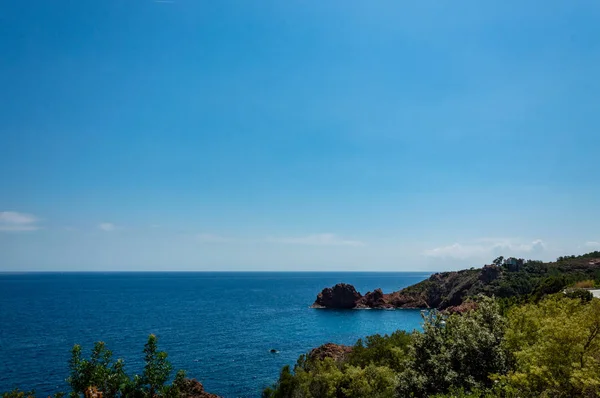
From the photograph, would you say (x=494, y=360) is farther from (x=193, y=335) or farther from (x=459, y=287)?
(x=459, y=287)

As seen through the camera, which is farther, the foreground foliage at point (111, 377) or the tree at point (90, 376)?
the foreground foliage at point (111, 377)

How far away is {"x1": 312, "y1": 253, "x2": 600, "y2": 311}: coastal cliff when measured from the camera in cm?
12475

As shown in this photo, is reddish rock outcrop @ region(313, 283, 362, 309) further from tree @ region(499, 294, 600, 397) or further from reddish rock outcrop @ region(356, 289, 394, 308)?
tree @ region(499, 294, 600, 397)

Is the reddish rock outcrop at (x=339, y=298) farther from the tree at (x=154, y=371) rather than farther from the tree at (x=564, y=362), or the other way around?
the tree at (x=564, y=362)

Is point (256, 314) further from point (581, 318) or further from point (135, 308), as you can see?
point (581, 318)

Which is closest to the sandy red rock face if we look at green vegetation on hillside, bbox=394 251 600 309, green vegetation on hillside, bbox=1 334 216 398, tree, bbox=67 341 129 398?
green vegetation on hillside, bbox=394 251 600 309

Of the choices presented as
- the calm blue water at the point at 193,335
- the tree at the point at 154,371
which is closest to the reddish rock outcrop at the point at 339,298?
the calm blue water at the point at 193,335

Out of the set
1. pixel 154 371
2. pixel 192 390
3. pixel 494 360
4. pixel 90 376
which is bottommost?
pixel 192 390

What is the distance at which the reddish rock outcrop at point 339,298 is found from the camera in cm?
15062

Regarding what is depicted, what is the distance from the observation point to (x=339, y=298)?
152 metres

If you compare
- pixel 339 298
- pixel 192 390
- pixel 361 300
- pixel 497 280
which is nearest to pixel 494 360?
pixel 192 390

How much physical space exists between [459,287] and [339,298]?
46505 mm

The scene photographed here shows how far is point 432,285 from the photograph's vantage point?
157 metres

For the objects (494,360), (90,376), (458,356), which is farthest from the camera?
(90,376)
